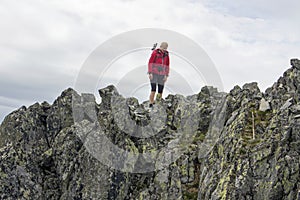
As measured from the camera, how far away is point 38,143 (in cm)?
3966

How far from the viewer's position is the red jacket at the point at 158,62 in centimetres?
2844

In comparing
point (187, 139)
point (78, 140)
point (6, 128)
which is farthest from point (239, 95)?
point (6, 128)

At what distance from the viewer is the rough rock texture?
19.7 m

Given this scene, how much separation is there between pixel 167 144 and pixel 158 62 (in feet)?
24.0

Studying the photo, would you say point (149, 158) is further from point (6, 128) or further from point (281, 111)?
point (6, 128)

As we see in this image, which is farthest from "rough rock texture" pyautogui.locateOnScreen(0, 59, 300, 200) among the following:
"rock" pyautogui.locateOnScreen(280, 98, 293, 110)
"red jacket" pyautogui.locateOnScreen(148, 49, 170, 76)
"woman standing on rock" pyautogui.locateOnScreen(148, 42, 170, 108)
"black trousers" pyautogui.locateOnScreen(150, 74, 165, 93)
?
"red jacket" pyautogui.locateOnScreen(148, 49, 170, 76)

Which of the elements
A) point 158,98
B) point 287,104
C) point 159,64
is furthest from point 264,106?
point 158,98

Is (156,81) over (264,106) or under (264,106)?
over

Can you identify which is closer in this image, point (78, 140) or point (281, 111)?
point (281, 111)

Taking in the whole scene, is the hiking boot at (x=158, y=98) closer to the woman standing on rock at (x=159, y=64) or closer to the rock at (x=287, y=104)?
the woman standing on rock at (x=159, y=64)

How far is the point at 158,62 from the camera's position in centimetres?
2862

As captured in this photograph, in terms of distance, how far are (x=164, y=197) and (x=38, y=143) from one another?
19417 mm

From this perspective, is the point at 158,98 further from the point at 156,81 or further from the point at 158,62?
the point at 158,62

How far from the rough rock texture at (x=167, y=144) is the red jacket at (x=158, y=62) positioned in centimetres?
568
